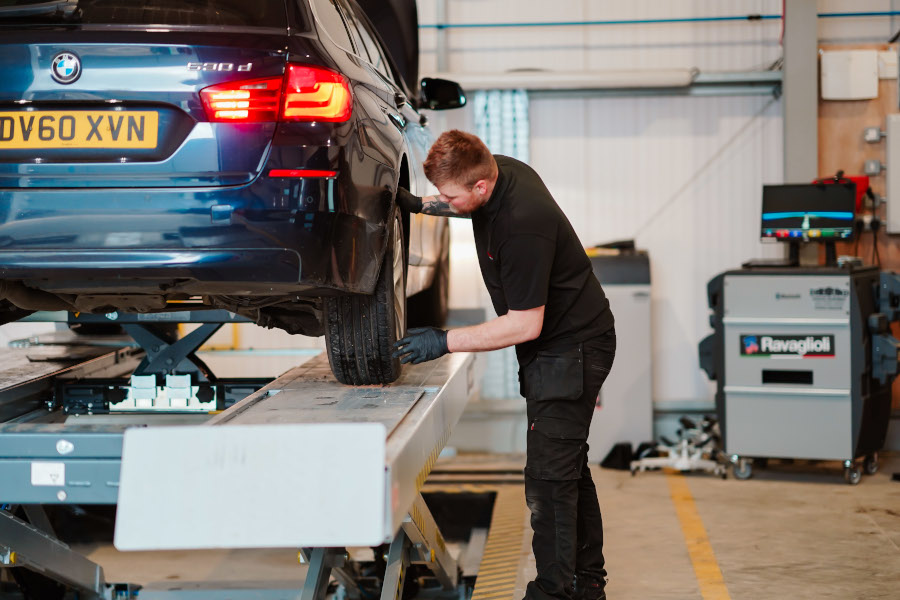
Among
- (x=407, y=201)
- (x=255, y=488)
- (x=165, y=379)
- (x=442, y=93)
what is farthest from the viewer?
(x=442, y=93)

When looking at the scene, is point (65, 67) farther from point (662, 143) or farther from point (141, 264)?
point (662, 143)

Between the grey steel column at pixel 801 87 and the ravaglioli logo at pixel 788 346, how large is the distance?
1465mm

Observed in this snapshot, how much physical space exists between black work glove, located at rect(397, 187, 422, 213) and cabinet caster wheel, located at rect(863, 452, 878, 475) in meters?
4.21

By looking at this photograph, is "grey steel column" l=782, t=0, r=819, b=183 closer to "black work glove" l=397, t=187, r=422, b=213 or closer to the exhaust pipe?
"black work glove" l=397, t=187, r=422, b=213

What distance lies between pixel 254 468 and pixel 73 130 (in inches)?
38.5

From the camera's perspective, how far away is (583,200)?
286 inches

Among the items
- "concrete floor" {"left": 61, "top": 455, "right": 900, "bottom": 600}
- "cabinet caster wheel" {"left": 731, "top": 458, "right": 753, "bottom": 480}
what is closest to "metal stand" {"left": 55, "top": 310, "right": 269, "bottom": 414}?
"concrete floor" {"left": 61, "top": 455, "right": 900, "bottom": 600}

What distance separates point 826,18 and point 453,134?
5.47m

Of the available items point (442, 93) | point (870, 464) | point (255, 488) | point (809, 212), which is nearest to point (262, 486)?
point (255, 488)

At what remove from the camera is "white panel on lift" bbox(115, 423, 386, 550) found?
1957 mm

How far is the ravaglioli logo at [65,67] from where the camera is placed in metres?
2.26

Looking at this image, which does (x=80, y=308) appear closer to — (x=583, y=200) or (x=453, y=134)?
(x=453, y=134)

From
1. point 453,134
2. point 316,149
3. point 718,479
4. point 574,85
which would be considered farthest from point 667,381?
point 316,149

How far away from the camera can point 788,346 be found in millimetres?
5812
